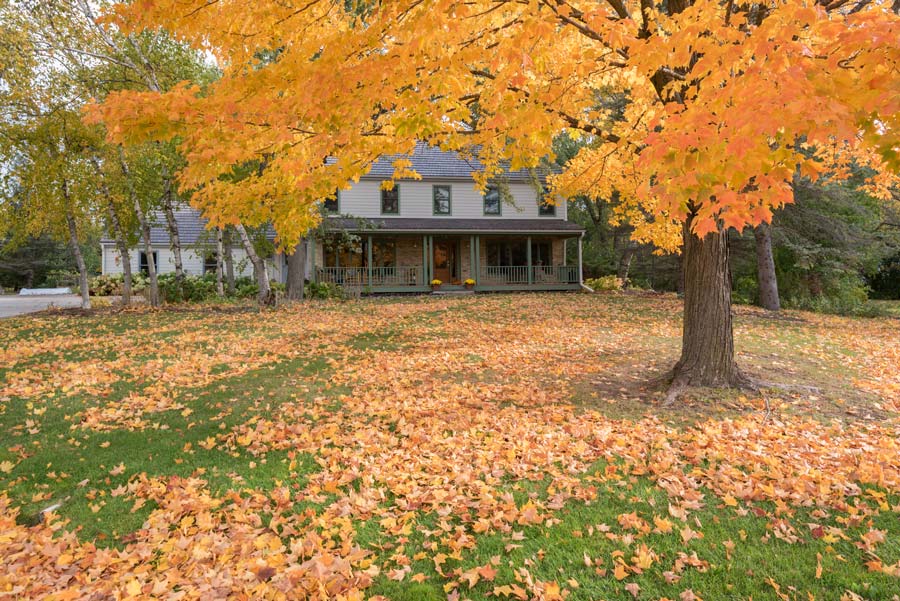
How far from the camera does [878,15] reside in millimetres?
3279

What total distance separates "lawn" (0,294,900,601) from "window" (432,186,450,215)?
16.5m

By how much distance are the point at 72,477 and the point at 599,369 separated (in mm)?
6629

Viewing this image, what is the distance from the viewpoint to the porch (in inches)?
906

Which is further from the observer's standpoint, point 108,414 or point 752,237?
point 752,237

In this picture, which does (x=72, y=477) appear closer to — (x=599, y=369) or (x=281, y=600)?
(x=281, y=600)

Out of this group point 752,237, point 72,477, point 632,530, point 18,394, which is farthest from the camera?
point 752,237

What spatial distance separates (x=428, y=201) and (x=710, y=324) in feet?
63.0

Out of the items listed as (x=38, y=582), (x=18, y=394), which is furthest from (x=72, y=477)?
(x=18, y=394)

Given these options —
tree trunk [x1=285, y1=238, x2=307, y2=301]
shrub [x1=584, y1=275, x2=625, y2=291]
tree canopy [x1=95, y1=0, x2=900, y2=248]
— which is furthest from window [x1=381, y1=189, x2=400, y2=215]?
tree canopy [x1=95, y1=0, x2=900, y2=248]

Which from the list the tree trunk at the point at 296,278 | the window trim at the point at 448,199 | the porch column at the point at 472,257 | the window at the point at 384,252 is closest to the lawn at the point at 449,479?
the tree trunk at the point at 296,278

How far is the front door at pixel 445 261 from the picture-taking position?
25.4 metres

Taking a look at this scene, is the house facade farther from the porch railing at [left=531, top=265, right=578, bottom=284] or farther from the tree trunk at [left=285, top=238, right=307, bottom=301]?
the tree trunk at [left=285, top=238, right=307, bottom=301]

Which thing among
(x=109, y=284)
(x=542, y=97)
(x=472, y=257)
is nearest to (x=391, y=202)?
(x=472, y=257)

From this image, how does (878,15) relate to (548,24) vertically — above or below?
below
